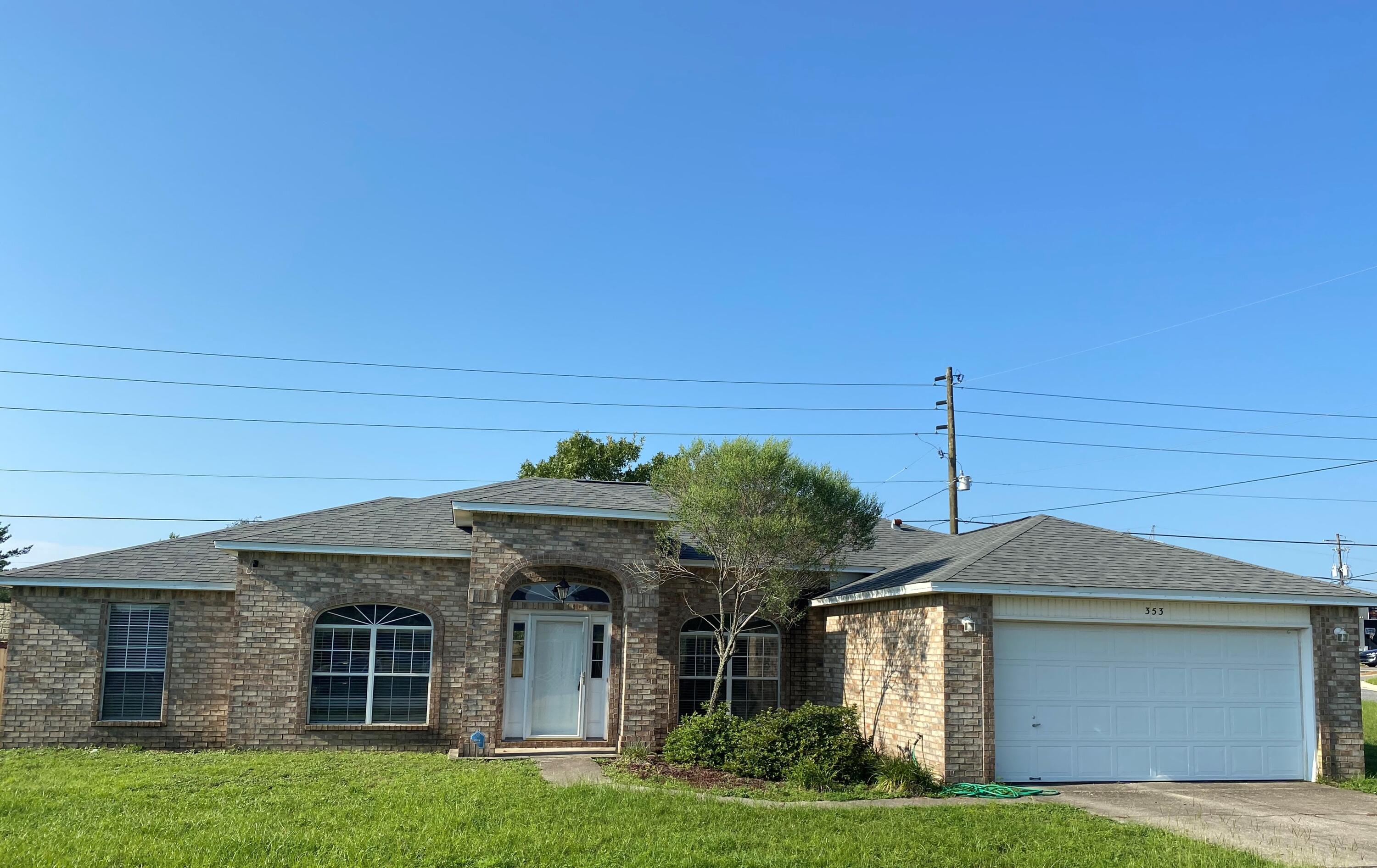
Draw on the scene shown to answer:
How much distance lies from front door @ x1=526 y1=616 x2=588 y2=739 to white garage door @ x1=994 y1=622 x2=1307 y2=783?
6.70 metres

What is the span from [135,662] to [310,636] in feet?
9.42

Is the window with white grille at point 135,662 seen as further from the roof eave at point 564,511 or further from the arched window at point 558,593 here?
the arched window at point 558,593

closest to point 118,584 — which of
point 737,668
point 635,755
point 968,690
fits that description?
point 635,755

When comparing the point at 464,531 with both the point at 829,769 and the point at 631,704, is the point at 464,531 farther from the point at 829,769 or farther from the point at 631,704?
the point at 829,769

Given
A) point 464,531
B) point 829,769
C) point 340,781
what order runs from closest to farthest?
point 340,781, point 829,769, point 464,531

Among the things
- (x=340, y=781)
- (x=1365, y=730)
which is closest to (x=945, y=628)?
(x=340, y=781)

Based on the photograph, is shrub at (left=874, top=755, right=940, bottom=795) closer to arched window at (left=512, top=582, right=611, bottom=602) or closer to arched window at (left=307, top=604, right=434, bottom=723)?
arched window at (left=512, top=582, right=611, bottom=602)

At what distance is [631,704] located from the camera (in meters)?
16.0

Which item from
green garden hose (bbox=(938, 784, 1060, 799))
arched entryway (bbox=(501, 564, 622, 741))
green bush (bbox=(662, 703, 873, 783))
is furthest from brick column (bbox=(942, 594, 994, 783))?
arched entryway (bbox=(501, 564, 622, 741))

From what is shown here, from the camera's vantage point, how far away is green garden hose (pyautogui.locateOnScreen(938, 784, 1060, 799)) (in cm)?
1266

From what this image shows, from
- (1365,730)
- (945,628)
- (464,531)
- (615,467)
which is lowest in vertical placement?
(1365,730)

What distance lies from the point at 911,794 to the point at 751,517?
177 inches

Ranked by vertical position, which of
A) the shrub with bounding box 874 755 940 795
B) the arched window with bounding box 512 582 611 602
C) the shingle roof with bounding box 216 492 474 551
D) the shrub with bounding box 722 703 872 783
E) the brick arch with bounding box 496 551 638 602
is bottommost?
the shrub with bounding box 874 755 940 795

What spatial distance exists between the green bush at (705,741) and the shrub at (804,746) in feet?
0.63
